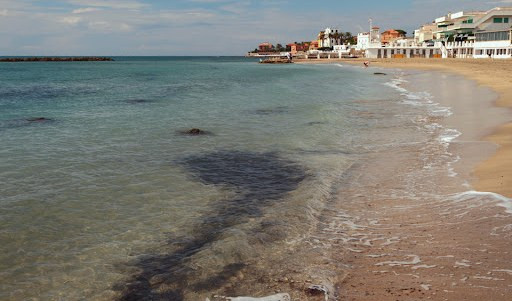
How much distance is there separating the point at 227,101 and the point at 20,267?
26933 mm

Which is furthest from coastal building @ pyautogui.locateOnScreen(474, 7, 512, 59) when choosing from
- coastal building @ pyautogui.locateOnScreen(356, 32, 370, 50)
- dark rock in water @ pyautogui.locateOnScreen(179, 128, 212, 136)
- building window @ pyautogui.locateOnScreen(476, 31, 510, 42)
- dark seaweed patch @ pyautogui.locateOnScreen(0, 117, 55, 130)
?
dark seaweed patch @ pyautogui.locateOnScreen(0, 117, 55, 130)

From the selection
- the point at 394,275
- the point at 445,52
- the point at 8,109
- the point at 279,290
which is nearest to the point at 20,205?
the point at 279,290

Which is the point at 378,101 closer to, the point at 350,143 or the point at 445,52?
the point at 350,143

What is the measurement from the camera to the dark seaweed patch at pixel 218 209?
21.7 feet

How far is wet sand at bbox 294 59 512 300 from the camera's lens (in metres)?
6.09

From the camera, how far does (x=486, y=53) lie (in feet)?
309

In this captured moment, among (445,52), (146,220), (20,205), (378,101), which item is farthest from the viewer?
(445,52)

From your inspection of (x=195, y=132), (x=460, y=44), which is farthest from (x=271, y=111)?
(x=460, y=44)

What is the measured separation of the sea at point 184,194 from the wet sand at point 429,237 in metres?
0.32

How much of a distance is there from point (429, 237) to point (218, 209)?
4761mm

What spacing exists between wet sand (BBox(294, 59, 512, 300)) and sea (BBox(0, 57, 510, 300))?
324mm

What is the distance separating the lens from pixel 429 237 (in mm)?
7926

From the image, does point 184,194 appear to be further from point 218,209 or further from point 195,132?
point 195,132

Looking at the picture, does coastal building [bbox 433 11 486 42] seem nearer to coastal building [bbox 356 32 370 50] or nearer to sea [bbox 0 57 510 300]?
coastal building [bbox 356 32 370 50]
